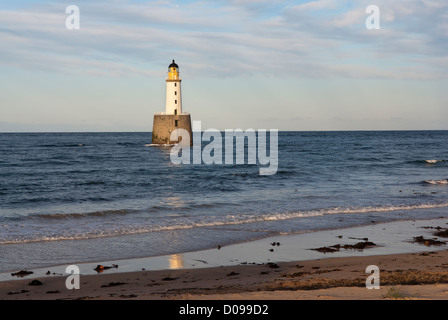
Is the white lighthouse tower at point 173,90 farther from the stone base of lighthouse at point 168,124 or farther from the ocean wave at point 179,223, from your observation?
the ocean wave at point 179,223

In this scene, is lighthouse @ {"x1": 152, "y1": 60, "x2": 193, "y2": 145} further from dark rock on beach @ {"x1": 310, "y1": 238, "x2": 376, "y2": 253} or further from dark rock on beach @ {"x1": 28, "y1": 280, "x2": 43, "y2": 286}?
dark rock on beach @ {"x1": 28, "y1": 280, "x2": 43, "y2": 286}

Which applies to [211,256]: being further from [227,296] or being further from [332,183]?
[332,183]

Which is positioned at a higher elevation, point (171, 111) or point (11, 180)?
point (171, 111)

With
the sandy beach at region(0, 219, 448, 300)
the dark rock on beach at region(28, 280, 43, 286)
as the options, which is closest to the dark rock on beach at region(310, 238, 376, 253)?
the sandy beach at region(0, 219, 448, 300)

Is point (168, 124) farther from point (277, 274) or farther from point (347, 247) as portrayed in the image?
point (277, 274)

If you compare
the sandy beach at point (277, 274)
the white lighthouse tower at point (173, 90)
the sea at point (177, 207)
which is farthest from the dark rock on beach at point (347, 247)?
the white lighthouse tower at point (173, 90)

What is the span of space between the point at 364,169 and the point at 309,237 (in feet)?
91.6

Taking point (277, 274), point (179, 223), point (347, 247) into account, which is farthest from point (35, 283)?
point (347, 247)

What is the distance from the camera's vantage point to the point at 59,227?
1744cm

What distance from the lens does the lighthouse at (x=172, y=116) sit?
67125 millimetres

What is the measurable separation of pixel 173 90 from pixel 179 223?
50770mm
